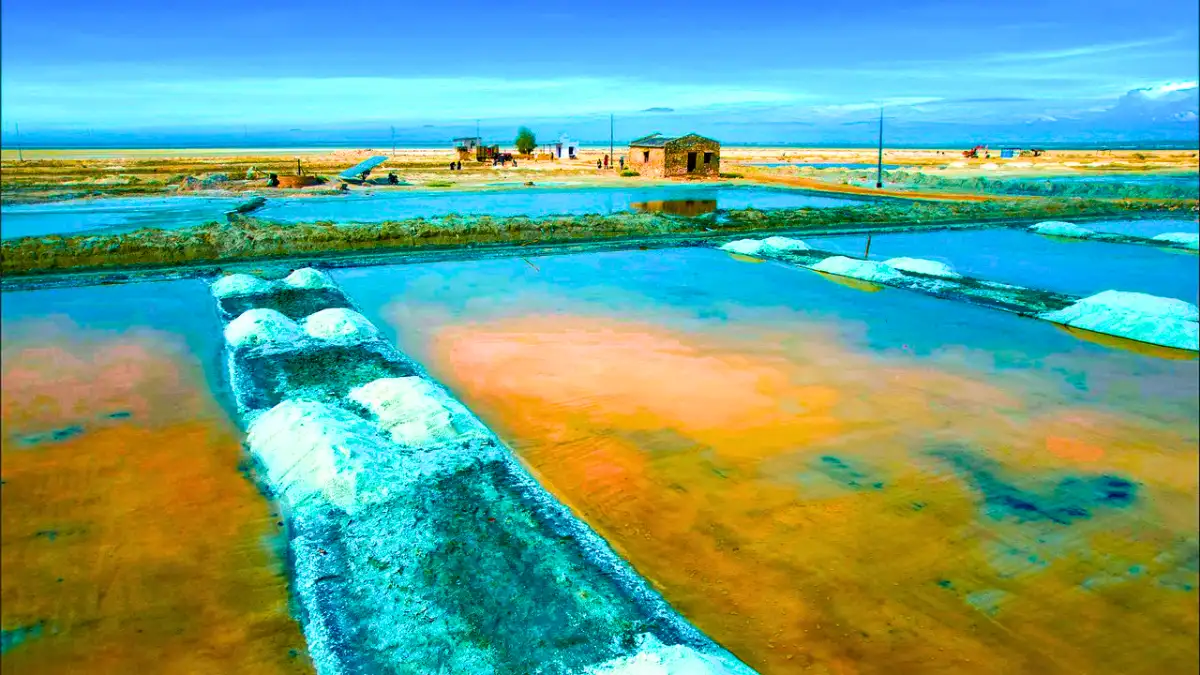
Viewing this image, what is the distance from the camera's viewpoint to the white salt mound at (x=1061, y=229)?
1549cm

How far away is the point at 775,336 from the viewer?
778cm

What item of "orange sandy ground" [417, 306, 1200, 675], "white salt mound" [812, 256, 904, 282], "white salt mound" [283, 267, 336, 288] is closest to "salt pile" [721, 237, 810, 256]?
"white salt mound" [812, 256, 904, 282]

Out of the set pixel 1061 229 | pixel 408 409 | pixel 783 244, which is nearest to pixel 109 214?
pixel 783 244

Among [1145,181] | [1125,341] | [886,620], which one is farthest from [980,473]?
[1145,181]

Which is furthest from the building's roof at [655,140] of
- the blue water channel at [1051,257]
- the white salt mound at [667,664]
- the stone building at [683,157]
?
the white salt mound at [667,664]

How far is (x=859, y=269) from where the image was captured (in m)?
11.1

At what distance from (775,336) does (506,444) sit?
3692 mm

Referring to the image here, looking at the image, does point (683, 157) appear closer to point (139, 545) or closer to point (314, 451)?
point (314, 451)

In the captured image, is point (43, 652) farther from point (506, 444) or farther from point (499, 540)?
→ point (506, 444)

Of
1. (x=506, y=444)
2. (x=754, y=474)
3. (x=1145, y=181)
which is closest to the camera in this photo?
(x=754, y=474)

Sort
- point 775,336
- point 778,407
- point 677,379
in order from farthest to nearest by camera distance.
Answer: point 775,336 < point 677,379 < point 778,407

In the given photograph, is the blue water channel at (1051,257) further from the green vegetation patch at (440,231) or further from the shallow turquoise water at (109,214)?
the shallow turquoise water at (109,214)

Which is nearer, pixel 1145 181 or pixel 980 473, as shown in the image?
pixel 980 473

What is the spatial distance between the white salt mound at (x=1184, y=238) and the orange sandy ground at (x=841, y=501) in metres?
10.8
